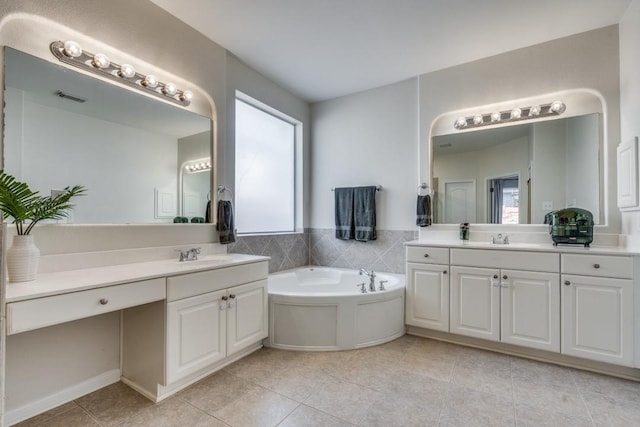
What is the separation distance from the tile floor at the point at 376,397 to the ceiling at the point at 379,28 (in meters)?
2.74

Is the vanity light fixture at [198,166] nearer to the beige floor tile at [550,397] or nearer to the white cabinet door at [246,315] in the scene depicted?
the white cabinet door at [246,315]

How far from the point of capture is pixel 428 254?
9.28 feet

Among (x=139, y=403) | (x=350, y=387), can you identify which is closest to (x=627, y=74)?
(x=350, y=387)

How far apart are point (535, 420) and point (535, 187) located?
79.0 inches

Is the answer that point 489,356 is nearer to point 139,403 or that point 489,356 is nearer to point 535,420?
point 535,420

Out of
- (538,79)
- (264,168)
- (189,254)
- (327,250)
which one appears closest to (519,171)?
(538,79)

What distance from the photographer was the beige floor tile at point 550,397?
1.79m

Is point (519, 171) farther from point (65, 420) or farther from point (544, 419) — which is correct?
point (65, 420)

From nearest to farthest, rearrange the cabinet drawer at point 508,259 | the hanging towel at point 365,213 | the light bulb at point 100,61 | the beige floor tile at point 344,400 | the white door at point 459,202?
1. the beige floor tile at point 344,400
2. the light bulb at point 100,61
3. the cabinet drawer at point 508,259
4. the white door at point 459,202
5. the hanging towel at point 365,213

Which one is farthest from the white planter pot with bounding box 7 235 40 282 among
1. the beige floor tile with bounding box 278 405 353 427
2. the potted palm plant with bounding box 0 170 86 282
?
the beige floor tile with bounding box 278 405 353 427

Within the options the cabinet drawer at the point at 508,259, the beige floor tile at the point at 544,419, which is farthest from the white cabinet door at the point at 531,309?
the beige floor tile at the point at 544,419

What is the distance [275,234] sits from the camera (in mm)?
3572

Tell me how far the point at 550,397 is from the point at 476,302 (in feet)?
2.63

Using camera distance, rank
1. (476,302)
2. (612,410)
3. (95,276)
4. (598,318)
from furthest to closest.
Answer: (476,302) → (598,318) → (612,410) → (95,276)
